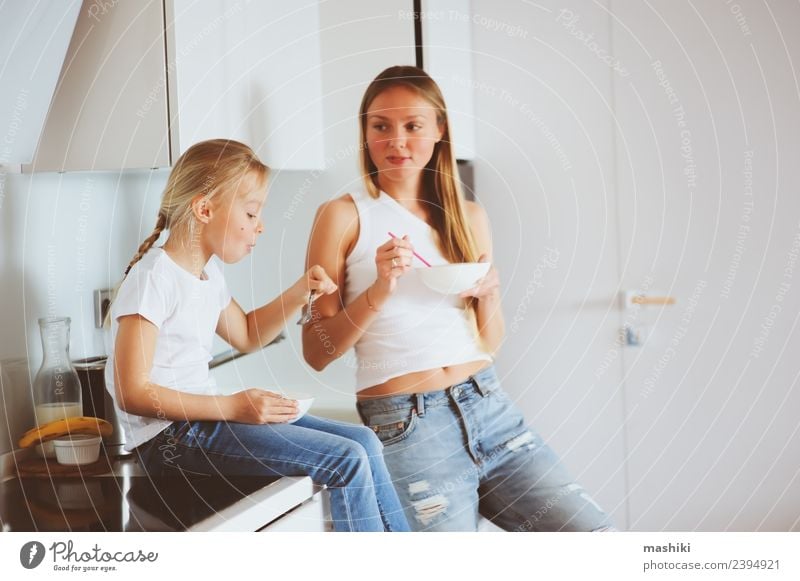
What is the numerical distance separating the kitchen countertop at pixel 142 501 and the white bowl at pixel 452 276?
0.25m

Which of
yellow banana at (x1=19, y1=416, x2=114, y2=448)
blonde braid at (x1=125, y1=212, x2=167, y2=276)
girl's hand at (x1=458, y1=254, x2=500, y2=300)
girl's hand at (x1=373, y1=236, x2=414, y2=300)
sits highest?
Answer: blonde braid at (x1=125, y1=212, x2=167, y2=276)

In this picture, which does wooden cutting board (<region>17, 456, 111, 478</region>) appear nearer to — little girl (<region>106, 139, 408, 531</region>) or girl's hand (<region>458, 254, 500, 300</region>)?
little girl (<region>106, 139, 408, 531</region>)

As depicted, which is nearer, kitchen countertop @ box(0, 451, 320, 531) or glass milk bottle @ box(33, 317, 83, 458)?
kitchen countertop @ box(0, 451, 320, 531)

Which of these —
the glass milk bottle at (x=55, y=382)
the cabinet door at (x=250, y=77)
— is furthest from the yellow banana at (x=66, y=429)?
the cabinet door at (x=250, y=77)

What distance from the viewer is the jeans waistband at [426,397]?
0.94 m

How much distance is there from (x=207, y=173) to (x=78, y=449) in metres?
0.35

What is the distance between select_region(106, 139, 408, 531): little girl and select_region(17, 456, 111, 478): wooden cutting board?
7 cm

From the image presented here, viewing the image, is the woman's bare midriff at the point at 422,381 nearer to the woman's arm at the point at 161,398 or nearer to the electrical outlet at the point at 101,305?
the woman's arm at the point at 161,398

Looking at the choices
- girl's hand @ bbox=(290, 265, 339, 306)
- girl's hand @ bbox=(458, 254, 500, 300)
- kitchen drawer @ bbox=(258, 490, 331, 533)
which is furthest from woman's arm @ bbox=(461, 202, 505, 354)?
kitchen drawer @ bbox=(258, 490, 331, 533)

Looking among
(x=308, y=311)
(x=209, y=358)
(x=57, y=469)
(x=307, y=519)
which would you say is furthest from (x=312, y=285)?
(x=57, y=469)

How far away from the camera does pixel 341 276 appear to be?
931mm

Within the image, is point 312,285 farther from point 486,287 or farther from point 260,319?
point 486,287

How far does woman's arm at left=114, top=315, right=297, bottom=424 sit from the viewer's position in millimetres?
936
